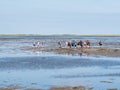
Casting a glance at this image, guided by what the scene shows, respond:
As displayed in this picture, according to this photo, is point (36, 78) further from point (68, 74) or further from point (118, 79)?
point (118, 79)

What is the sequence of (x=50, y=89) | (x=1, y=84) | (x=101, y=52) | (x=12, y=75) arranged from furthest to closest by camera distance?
(x=101, y=52) → (x=12, y=75) → (x=1, y=84) → (x=50, y=89)

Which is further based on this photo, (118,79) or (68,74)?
(68,74)

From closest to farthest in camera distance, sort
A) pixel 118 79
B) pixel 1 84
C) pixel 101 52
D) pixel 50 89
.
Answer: pixel 50 89 → pixel 1 84 → pixel 118 79 → pixel 101 52

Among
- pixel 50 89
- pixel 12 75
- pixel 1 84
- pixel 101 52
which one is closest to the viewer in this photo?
pixel 50 89

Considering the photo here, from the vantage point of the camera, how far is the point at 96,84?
2422cm

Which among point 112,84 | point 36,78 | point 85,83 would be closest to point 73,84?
point 85,83

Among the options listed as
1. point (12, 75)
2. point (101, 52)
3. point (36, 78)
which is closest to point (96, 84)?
point (36, 78)

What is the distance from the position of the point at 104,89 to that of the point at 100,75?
7.59 metres

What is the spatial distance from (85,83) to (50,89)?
3.47 metres

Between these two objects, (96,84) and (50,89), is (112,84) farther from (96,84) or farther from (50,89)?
(50,89)

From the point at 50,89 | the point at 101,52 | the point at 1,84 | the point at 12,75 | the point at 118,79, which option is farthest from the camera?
the point at 101,52

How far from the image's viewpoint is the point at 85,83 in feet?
81.0

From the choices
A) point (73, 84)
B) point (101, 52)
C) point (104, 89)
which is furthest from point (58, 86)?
point (101, 52)

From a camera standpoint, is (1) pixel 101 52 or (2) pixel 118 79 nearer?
(2) pixel 118 79
